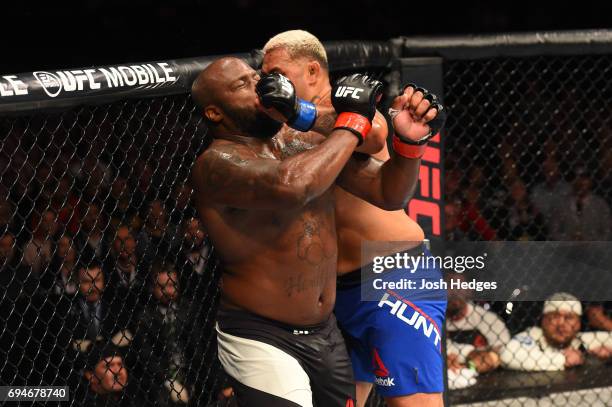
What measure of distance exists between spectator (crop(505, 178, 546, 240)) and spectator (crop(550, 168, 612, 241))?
9 centimetres

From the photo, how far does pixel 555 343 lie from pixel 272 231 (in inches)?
86.9

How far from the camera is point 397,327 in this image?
255 cm

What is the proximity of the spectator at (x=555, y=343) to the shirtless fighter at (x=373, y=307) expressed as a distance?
1.48m

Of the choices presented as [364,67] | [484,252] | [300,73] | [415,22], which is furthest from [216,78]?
[415,22]

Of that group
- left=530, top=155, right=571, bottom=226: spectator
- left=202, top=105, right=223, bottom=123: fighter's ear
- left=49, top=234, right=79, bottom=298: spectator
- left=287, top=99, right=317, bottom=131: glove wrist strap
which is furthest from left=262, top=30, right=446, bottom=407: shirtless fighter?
left=530, top=155, right=571, bottom=226: spectator

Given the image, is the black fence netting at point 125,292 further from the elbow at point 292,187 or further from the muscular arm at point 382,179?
the elbow at point 292,187

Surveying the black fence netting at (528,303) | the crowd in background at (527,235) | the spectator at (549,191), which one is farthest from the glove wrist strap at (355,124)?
the spectator at (549,191)

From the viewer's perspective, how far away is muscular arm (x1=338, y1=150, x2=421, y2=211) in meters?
2.35

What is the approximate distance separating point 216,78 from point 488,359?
2.28 meters

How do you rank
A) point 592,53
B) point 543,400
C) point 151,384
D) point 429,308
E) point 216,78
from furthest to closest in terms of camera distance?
point 543,400 → point 592,53 → point 151,384 → point 429,308 → point 216,78

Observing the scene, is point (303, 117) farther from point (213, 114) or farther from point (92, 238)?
point (92, 238)

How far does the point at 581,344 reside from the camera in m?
4.05

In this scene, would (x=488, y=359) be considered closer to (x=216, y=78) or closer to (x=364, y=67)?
(x=364, y=67)

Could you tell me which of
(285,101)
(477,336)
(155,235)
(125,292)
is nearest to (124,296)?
(125,292)
